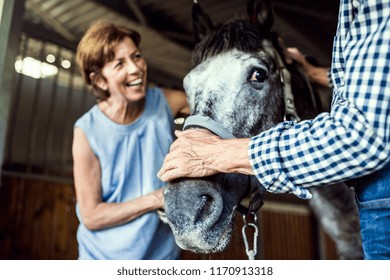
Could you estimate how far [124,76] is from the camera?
6.06ft

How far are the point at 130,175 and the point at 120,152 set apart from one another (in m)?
0.11

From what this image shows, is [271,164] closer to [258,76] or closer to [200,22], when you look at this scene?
[258,76]

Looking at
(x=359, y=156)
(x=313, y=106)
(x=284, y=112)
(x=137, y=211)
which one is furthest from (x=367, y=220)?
(x=313, y=106)

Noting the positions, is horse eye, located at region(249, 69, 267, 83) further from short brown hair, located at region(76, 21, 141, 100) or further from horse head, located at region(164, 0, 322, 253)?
short brown hair, located at region(76, 21, 141, 100)

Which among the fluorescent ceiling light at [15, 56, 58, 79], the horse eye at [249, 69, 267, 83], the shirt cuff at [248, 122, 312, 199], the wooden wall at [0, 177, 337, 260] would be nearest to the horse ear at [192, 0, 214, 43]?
the horse eye at [249, 69, 267, 83]

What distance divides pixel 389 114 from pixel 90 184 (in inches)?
50.3

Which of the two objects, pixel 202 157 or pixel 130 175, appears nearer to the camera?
pixel 202 157

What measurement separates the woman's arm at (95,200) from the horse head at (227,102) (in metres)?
0.46

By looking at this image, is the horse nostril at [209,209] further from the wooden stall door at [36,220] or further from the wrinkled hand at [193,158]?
the wooden stall door at [36,220]

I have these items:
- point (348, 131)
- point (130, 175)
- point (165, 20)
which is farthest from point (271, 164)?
point (165, 20)

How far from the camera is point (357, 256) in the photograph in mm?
2502

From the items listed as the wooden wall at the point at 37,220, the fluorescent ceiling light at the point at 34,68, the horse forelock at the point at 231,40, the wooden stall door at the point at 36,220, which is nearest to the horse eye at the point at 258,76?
the horse forelock at the point at 231,40

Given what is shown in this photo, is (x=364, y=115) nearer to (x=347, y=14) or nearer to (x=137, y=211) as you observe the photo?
(x=347, y=14)

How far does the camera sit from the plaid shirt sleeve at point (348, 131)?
0.76 metres
